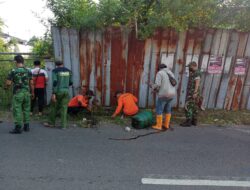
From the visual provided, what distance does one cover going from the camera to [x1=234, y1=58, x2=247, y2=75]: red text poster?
796 centimetres

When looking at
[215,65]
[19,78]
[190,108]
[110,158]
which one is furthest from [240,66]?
[19,78]

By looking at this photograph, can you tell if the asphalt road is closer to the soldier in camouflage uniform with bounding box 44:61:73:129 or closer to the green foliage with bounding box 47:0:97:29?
the soldier in camouflage uniform with bounding box 44:61:73:129

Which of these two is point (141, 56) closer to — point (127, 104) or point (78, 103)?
point (127, 104)

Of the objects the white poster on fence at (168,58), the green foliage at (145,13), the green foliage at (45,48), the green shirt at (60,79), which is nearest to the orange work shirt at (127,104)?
the white poster on fence at (168,58)

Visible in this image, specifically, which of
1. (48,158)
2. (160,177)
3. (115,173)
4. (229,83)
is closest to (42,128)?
(48,158)

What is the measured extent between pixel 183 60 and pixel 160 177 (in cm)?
436

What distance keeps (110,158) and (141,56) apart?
143 inches

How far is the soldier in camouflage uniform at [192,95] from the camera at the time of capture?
6746mm

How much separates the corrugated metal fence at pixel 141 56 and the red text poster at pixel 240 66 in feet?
0.27

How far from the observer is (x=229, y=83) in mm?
8133

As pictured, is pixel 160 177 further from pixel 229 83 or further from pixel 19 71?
pixel 229 83

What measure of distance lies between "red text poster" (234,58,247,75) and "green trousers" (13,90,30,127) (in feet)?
17.9

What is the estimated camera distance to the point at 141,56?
7.66 metres

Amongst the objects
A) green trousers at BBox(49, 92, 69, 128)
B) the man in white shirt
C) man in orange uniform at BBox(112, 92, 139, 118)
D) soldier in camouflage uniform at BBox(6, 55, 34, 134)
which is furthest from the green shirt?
the man in white shirt
